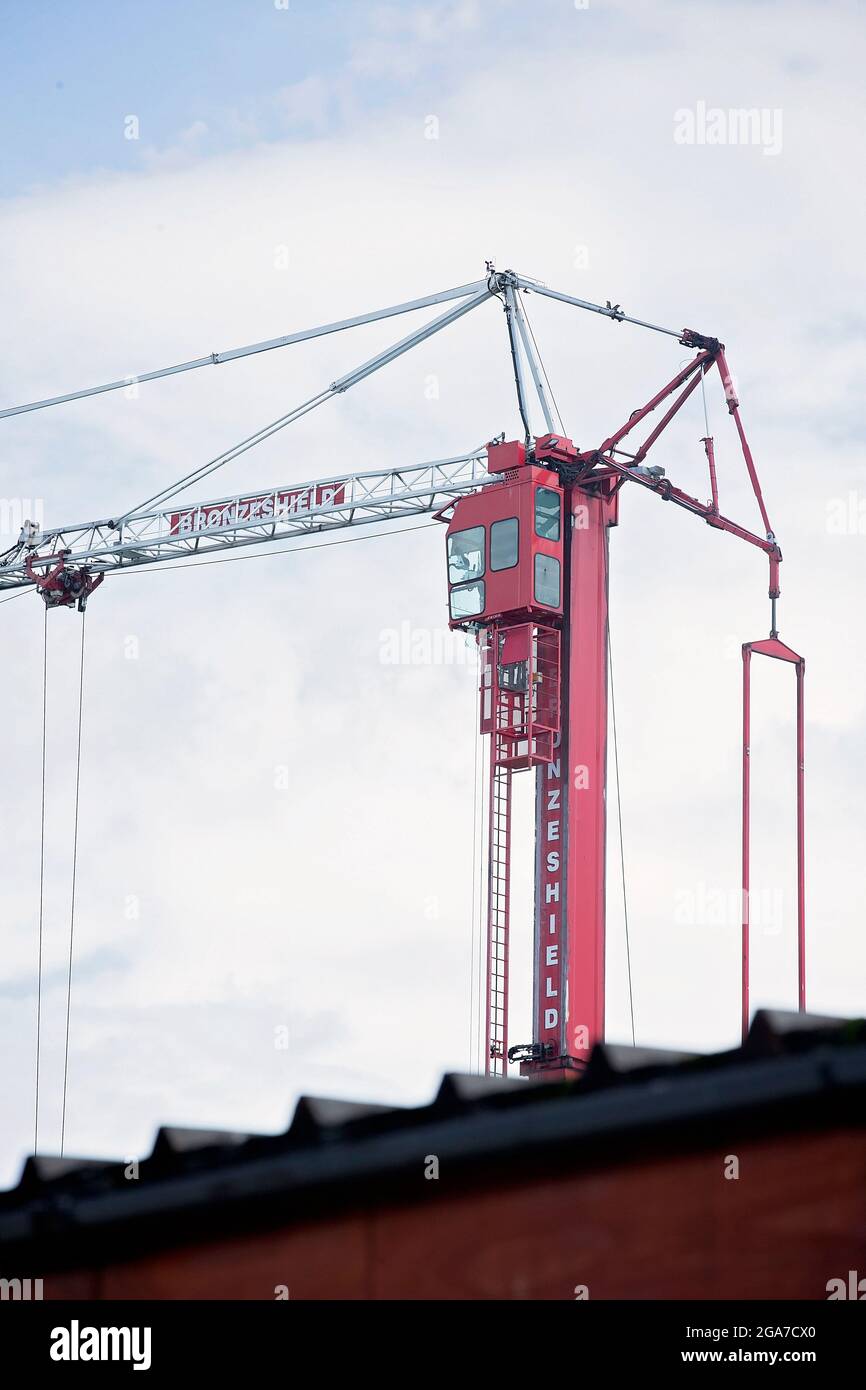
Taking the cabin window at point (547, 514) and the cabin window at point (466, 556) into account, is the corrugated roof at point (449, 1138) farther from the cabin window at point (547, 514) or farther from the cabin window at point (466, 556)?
the cabin window at point (547, 514)

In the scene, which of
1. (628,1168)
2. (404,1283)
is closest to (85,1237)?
(404,1283)

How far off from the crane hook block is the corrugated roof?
34602mm

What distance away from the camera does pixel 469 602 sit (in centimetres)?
3781

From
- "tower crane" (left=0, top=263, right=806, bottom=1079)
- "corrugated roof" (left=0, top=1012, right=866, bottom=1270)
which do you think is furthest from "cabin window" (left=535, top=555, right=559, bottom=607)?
"corrugated roof" (left=0, top=1012, right=866, bottom=1270)

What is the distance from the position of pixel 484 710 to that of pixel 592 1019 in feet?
18.6

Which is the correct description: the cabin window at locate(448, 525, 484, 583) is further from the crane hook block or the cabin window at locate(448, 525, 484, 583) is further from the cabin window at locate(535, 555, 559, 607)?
the crane hook block

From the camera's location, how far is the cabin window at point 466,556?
124 ft

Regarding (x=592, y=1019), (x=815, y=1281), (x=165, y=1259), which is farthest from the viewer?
(x=592, y=1019)

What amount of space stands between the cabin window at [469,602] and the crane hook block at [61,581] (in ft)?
38.5

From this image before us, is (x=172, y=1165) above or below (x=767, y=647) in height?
below

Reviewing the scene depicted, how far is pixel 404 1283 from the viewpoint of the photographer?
1029 cm

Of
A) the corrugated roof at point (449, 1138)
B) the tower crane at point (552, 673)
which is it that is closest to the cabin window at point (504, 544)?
the tower crane at point (552, 673)
